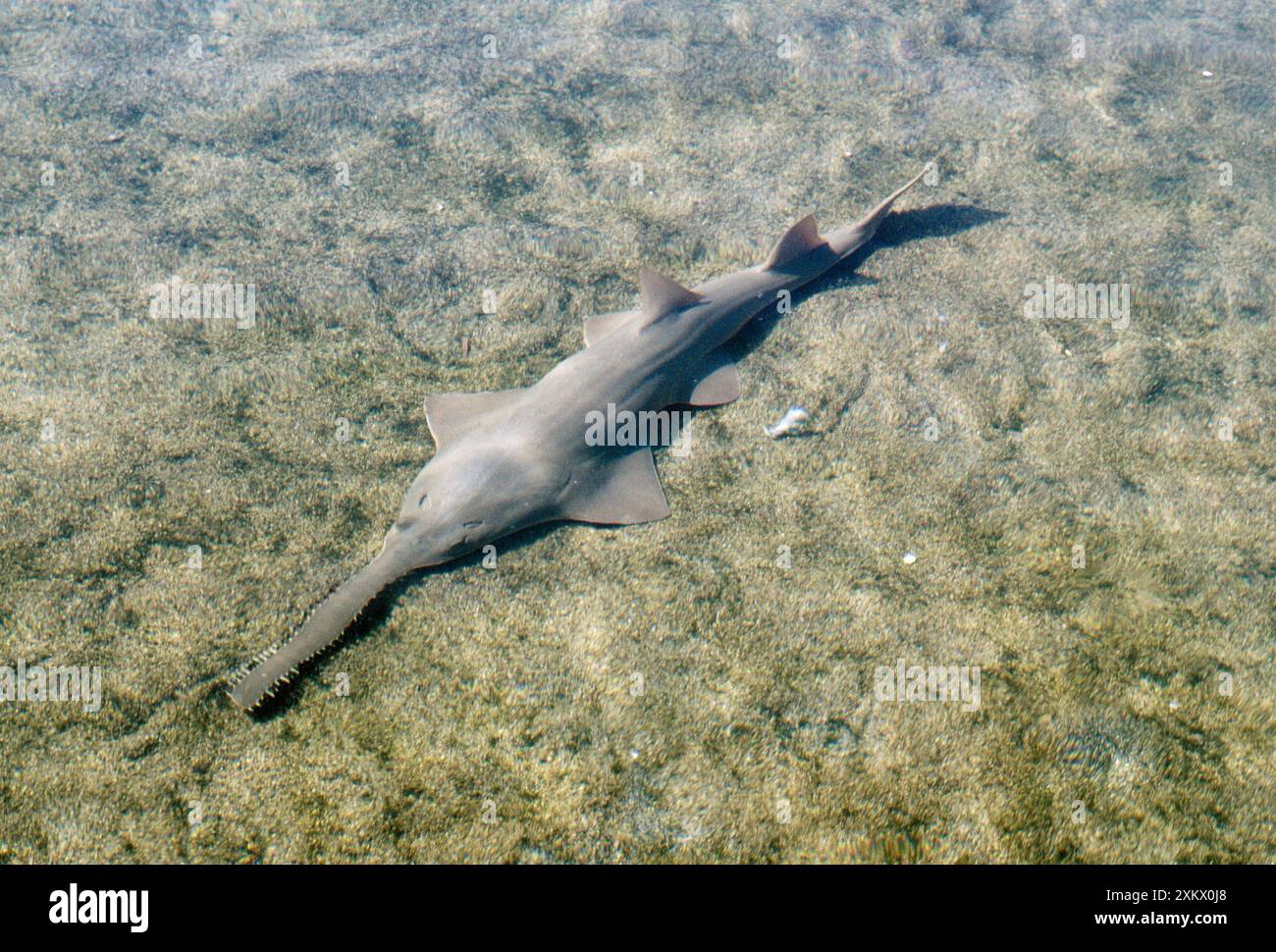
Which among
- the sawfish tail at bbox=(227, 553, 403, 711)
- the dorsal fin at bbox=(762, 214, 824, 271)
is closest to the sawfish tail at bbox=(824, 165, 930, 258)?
the dorsal fin at bbox=(762, 214, 824, 271)

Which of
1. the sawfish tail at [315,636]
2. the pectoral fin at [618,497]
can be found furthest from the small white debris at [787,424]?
the sawfish tail at [315,636]

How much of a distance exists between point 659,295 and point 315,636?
264 cm

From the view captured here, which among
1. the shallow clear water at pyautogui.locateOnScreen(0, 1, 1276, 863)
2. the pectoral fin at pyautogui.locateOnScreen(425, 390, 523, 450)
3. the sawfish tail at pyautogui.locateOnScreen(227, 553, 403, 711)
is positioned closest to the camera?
the shallow clear water at pyautogui.locateOnScreen(0, 1, 1276, 863)

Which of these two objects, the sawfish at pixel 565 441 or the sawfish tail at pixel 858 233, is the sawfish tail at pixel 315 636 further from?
the sawfish tail at pixel 858 233

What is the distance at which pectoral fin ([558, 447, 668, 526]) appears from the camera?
13.7 ft

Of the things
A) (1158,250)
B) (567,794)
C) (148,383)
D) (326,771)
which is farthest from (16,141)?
(1158,250)

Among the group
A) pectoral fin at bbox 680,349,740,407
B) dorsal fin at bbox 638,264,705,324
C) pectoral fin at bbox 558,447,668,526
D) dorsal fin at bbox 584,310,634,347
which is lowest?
pectoral fin at bbox 558,447,668,526

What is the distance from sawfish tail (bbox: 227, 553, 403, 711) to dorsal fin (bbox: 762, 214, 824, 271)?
10.1 feet

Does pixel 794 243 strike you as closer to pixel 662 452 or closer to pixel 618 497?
pixel 662 452

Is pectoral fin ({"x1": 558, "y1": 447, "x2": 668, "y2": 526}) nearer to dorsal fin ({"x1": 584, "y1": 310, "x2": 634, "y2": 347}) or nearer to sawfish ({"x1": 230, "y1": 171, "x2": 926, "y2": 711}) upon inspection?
sawfish ({"x1": 230, "y1": 171, "x2": 926, "y2": 711})

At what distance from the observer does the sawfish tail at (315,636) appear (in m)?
3.35

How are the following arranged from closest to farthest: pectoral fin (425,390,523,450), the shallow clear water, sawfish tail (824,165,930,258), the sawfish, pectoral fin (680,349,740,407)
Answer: the shallow clear water → the sawfish → pectoral fin (425,390,523,450) → pectoral fin (680,349,740,407) → sawfish tail (824,165,930,258)

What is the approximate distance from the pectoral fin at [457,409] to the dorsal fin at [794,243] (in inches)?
74.9

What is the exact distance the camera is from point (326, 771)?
125 inches
